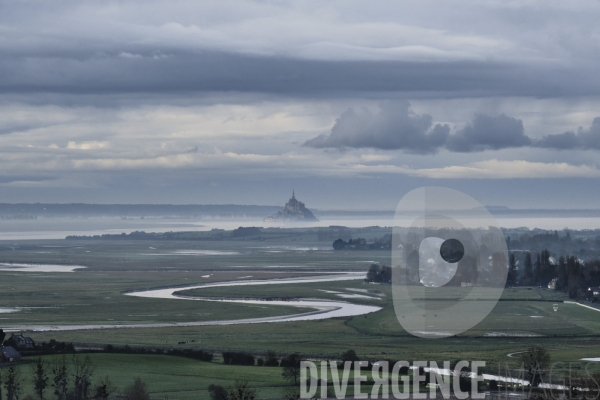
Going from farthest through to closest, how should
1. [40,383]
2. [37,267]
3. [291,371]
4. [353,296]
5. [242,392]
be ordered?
[37,267]
[353,296]
[291,371]
[40,383]
[242,392]

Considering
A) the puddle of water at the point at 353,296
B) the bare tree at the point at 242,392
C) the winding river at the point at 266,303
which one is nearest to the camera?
the bare tree at the point at 242,392

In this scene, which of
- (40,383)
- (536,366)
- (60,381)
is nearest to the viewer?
(40,383)

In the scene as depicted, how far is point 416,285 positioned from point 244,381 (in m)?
68.8

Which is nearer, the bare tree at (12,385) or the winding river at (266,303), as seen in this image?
the bare tree at (12,385)

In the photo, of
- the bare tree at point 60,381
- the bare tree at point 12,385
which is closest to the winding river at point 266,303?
the bare tree at point 60,381

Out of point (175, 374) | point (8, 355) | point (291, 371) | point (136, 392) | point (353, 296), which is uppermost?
point (353, 296)

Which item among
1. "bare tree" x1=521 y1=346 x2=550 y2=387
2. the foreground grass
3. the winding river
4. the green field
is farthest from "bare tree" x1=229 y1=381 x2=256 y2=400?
A: the winding river

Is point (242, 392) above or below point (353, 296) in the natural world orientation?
below

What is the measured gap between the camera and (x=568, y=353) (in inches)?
2218

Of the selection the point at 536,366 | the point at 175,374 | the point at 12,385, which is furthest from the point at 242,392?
the point at 536,366

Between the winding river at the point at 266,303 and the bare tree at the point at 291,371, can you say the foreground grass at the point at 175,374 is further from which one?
the winding river at the point at 266,303

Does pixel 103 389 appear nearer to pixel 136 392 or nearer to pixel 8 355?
pixel 136 392

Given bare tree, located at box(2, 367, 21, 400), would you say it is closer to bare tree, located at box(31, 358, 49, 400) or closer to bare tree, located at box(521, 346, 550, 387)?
bare tree, located at box(31, 358, 49, 400)

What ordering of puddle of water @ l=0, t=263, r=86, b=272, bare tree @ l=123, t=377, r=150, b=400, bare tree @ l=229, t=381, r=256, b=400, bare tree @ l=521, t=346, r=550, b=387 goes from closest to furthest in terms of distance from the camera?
1. bare tree @ l=229, t=381, r=256, b=400
2. bare tree @ l=123, t=377, r=150, b=400
3. bare tree @ l=521, t=346, r=550, b=387
4. puddle of water @ l=0, t=263, r=86, b=272
